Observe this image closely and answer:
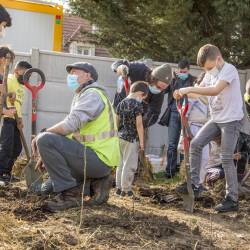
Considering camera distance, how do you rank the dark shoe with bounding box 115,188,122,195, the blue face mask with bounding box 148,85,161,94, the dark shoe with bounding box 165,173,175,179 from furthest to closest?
the dark shoe with bounding box 165,173,175,179
the blue face mask with bounding box 148,85,161,94
the dark shoe with bounding box 115,188,122,195

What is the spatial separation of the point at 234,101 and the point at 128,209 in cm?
157

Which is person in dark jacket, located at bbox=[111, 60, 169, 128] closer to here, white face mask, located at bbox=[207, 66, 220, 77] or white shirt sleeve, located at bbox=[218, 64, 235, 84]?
white face mask, located at bbox=[207, 66, 220, 77]

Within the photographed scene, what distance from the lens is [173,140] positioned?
8203 mm

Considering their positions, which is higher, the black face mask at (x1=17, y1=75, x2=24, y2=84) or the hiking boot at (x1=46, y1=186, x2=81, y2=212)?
the black face mask at (x1=17, y1=75, x2=24, y2=84)

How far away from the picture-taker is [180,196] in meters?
5.94

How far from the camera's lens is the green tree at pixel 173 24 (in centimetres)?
1016

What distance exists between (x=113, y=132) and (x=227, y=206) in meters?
1.42

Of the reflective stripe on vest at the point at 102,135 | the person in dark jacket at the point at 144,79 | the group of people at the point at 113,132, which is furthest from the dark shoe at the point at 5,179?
the person in dark jacket at the point at 144,79

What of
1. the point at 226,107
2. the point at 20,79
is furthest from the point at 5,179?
the point at 226,107

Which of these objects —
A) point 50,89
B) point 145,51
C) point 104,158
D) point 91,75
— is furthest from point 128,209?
point 145,51

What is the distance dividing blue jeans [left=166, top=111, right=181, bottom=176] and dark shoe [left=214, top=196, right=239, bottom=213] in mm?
2715

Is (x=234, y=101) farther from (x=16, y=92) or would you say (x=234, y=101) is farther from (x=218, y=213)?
(x=16, y=92)

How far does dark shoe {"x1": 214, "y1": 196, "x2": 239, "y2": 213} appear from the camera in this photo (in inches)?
211

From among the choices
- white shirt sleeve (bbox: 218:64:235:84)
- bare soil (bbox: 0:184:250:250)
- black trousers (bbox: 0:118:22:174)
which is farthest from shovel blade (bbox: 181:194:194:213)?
black trousers (bbox: 0:118:22:174)
